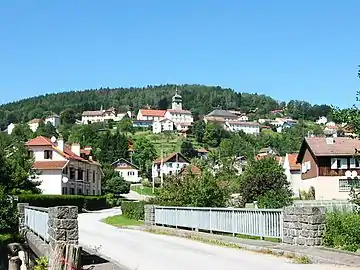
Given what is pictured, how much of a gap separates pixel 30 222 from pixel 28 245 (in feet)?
4.72

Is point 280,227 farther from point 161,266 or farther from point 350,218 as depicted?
point 161,266

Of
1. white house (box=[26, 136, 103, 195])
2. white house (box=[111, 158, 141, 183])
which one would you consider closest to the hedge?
white house (box=[26, 136, 103, 195])

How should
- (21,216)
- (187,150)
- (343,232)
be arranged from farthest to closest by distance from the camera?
(187,150), (21,216), (343,232)

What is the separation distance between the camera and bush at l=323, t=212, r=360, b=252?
1627 cm

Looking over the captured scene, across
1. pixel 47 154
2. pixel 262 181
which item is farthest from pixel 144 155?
pixel 262 181

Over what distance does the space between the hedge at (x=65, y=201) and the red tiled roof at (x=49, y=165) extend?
6.04m

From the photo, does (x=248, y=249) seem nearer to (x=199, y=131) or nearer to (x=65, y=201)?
(x=65, y=201)

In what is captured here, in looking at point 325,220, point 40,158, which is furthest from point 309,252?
point 40,158

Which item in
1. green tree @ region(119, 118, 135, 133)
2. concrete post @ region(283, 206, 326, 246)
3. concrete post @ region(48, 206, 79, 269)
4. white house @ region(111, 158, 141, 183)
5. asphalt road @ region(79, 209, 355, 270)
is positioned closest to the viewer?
asphalt road @ region(79, 209, 355, 270)

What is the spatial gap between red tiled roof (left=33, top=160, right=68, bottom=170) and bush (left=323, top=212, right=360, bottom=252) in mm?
57510

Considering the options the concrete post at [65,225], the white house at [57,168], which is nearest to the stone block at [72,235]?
the concrete post at [65,225]

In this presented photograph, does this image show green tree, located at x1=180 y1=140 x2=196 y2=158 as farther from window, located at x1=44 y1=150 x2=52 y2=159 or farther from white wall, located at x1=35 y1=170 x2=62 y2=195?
white wall, located at x1=35 y1=170 x2=62 y2=195

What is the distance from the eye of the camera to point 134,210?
4362 centimetres

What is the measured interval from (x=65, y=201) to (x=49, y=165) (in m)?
14.7
